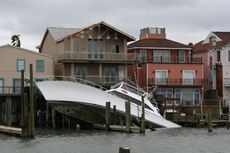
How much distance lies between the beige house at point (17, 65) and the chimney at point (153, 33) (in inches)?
909

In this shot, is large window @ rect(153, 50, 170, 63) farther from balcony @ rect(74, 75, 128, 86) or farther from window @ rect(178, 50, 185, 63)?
balcony @ rect(74, 75, 128, 86)

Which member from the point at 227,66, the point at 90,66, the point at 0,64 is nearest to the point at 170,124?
the point at 90,66

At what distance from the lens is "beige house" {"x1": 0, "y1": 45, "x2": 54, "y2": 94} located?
7119 cm

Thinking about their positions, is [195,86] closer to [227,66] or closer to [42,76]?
[227,66]

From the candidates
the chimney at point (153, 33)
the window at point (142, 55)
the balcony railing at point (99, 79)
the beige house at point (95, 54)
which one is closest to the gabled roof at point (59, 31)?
the beige house at point (95, 54)

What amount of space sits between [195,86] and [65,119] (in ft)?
71.9

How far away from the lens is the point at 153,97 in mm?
70438

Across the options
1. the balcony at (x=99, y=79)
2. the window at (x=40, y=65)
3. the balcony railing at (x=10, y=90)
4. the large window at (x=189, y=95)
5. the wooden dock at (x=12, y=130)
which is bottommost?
the wooden dock at (x=12, y=130)

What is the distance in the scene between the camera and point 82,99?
2344 inches

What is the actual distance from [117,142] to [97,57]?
101ft

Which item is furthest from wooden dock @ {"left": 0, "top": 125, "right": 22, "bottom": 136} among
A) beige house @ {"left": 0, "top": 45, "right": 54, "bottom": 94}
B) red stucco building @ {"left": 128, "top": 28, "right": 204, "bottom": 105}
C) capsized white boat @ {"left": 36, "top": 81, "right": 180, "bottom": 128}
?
red stucco building @ {"left": 128, "top": 28, "right": 204, "bottom": 105}

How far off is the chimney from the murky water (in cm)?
3838

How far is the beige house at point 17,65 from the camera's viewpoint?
7119 cm

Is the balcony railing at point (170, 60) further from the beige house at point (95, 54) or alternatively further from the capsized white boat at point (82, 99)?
the capsized white boat at point (82, 99)
